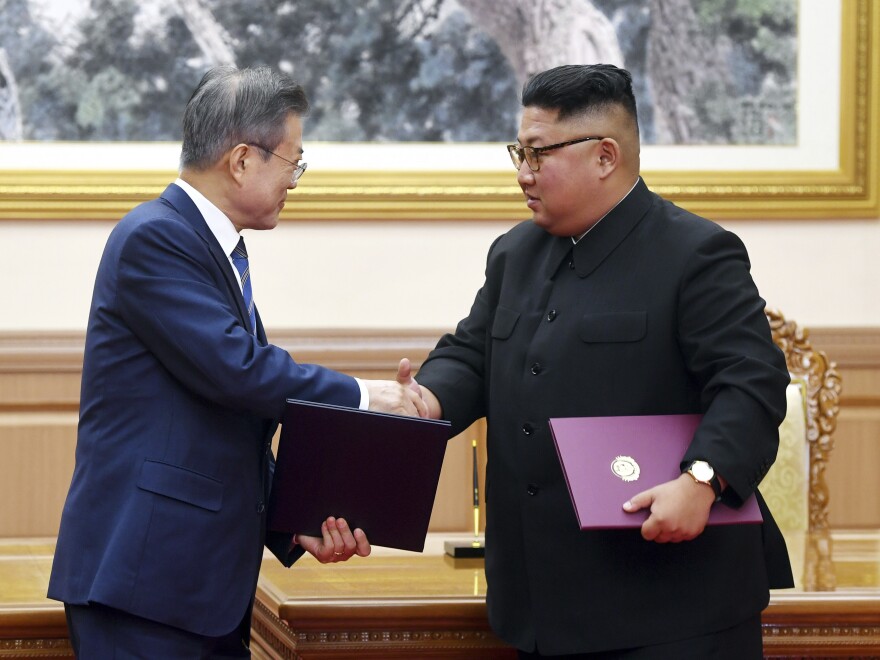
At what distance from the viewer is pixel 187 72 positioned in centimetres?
457

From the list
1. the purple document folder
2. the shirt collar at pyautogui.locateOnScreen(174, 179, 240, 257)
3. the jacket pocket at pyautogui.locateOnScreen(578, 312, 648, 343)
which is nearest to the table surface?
the purple document folder

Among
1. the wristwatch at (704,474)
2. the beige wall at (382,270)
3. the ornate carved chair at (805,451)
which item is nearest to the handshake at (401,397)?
the wristwatch at (704,474)

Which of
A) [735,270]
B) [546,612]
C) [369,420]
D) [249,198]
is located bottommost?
[546,612]

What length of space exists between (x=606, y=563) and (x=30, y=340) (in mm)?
2969

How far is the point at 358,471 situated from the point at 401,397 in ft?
0.78

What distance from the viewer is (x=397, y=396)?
2535mm

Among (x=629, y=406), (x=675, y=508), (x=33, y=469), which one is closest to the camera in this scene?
(x=675, y=508)

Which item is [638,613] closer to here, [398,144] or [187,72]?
[398,144]

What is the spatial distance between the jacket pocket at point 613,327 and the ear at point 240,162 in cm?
74

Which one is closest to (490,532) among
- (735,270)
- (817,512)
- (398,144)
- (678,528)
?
(678,528)

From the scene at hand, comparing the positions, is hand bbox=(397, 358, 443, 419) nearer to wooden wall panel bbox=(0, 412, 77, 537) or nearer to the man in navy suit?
the man in navy suit

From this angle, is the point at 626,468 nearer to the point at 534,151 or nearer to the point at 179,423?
the point at 534,151

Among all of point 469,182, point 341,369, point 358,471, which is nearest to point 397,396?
point 358,471

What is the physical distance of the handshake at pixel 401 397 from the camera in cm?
251
